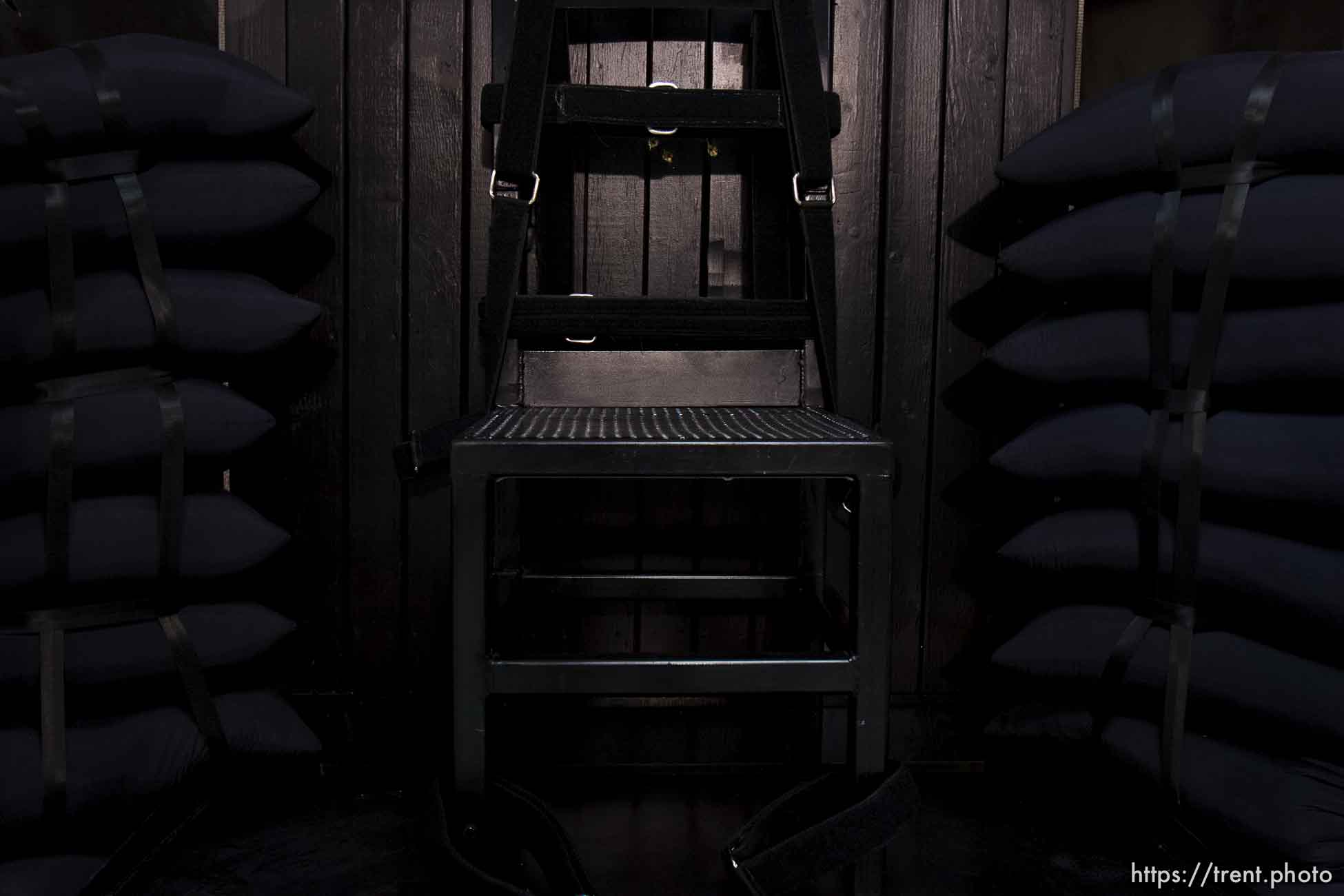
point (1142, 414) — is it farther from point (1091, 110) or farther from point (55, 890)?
point (55, 890)

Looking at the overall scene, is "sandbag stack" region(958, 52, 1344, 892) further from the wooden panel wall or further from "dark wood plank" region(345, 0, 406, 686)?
"dark wood plank" region(345, 0, 406, 686)

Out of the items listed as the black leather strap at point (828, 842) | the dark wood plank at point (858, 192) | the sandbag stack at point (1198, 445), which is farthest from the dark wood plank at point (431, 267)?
the sandbag stack at point (1198, 445)

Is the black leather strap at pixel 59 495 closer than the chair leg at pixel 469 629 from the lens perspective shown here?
No

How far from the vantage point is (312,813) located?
4.61ft

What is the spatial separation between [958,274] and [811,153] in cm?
44

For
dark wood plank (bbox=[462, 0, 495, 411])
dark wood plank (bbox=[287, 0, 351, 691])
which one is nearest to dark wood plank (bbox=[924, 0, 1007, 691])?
dark wood plank (bbox=[462, 0, 495, 411])

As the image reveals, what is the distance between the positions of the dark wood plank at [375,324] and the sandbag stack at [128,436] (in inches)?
8.0

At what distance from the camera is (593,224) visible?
1.54 m

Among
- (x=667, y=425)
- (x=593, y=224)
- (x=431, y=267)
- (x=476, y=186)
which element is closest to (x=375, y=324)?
(x=431, y=267)

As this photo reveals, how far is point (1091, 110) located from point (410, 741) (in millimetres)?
1420

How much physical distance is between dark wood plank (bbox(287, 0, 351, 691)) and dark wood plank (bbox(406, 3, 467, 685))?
0.11m

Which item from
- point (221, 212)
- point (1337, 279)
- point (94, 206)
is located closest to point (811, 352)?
point (1337, 279)

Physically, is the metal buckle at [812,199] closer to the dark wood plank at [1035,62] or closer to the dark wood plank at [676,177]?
the dark wood plank at [676,177]

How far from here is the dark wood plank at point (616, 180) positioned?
152 centimetres
